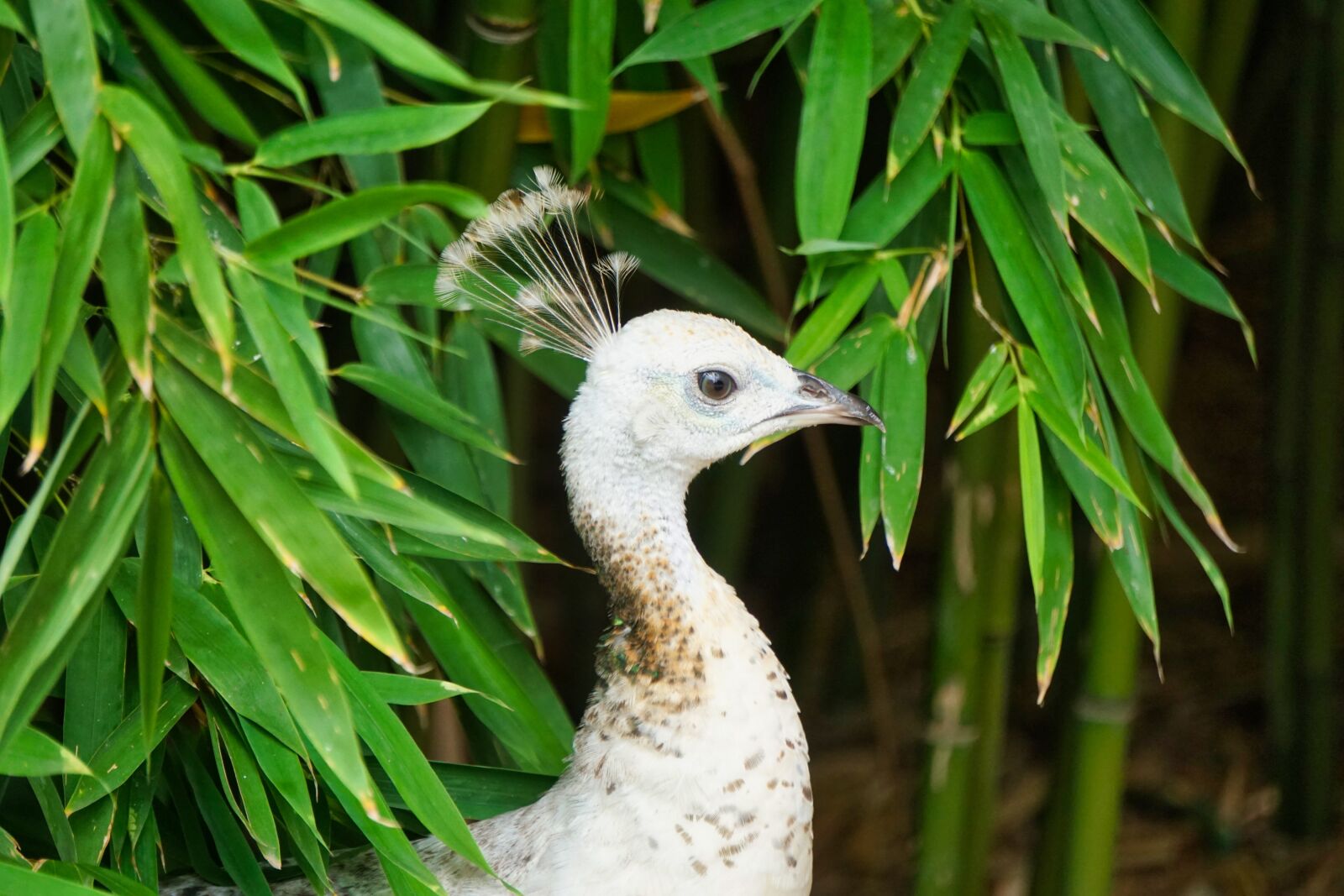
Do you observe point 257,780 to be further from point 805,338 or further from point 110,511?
point 805,338

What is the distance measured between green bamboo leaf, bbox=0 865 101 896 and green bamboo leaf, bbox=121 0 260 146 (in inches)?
18.9

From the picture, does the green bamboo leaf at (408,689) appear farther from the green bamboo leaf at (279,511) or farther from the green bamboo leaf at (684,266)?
the green bamboo leaf at (684,266)

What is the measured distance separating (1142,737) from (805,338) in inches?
52.9

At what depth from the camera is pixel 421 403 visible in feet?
3.43

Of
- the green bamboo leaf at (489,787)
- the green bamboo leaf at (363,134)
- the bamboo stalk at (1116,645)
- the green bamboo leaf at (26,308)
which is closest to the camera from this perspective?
the green bamboo leaf at (26,308)

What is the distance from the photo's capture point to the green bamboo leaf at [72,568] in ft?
2.37

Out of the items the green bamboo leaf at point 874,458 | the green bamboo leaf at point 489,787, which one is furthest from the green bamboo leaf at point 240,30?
the green bamboo leaf at point 489,787

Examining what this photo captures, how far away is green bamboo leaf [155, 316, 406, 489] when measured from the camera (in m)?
0.77

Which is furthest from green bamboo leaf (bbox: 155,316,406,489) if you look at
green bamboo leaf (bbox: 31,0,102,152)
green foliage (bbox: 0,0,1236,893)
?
green bamboo leaf (bbox: 31,0,102,152)

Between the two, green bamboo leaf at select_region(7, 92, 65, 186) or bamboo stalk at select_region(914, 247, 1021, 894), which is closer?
green bamboo leaf at select_region(7, 92, 65, 186)

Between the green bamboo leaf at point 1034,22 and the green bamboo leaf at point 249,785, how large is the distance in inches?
28.3

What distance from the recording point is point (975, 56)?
1.05 meters

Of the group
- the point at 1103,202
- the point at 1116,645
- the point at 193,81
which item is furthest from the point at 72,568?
the point at 1116,645

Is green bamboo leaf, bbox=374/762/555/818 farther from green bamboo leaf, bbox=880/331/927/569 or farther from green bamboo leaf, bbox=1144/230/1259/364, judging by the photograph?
green bamboo leaf, bbox=1144/230/1259/364
